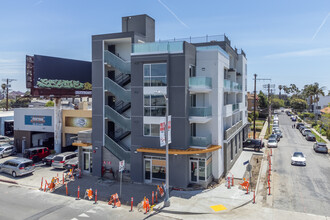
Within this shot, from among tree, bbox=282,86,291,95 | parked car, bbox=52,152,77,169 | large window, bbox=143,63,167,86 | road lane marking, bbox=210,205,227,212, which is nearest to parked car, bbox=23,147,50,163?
parked car, bbox=52,152,77,169

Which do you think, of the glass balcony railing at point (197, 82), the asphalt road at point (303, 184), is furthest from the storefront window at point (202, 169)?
the glass balcony railing at point (197, 82)

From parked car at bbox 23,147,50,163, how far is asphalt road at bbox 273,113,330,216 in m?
25.4

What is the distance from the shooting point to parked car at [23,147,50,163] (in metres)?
29.3

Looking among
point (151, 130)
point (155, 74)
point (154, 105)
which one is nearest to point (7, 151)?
point (151, 130)

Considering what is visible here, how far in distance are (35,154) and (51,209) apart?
1532cm

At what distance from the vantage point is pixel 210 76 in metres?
22.1

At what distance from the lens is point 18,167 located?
23.7 meters

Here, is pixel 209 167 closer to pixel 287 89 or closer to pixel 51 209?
pixel 51 209

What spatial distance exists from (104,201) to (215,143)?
10.2 metres

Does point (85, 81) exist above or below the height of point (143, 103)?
above

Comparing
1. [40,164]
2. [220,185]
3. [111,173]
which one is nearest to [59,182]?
[111,173]

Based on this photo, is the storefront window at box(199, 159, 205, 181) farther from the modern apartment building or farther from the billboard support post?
the billboard support post

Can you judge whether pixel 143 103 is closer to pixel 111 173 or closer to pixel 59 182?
pixel 111 173

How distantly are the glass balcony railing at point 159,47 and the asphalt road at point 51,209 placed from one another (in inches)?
474
